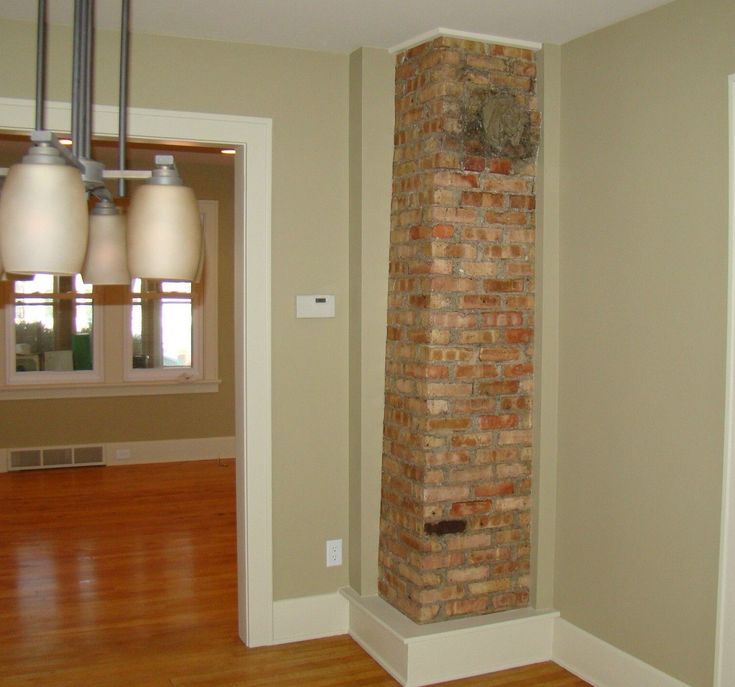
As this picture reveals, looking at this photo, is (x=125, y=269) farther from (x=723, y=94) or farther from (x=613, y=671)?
(x=613, y=671)

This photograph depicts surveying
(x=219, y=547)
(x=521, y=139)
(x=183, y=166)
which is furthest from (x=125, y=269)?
(x=183, y=166)

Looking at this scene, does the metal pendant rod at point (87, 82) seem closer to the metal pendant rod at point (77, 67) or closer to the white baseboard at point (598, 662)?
the metal pendant rod at point (77, 67)

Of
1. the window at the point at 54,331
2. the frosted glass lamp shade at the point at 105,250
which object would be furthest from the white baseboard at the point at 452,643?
the window at the point at 54,331

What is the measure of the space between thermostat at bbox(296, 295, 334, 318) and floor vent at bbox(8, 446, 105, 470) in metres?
4.41

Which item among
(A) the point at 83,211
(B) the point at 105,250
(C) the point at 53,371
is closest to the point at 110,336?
(C) the point at 53,371

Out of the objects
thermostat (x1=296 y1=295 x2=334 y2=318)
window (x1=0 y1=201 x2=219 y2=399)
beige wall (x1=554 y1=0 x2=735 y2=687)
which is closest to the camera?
beige wall (x1=554 y1=0 x2=735 y2=687)

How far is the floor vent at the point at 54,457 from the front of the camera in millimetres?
7195

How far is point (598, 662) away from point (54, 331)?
18.7 ft

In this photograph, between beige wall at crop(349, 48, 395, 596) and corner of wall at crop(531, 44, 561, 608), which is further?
beige wall at crop(349, 48, 395, 596)

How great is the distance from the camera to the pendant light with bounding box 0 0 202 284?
48.6 inches

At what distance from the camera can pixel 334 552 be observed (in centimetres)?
381

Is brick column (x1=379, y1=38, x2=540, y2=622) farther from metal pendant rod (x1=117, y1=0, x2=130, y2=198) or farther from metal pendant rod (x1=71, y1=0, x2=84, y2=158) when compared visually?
metal pendant rod (x1=71, y1=0, x2=84, y2=158)

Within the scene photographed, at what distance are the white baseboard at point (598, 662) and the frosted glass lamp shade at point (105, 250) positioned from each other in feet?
8.06

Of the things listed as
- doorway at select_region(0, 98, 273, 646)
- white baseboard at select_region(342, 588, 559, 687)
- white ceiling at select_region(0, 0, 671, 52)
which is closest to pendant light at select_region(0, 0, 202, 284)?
white ceiling at select_region(0, 0, 671, 52)
